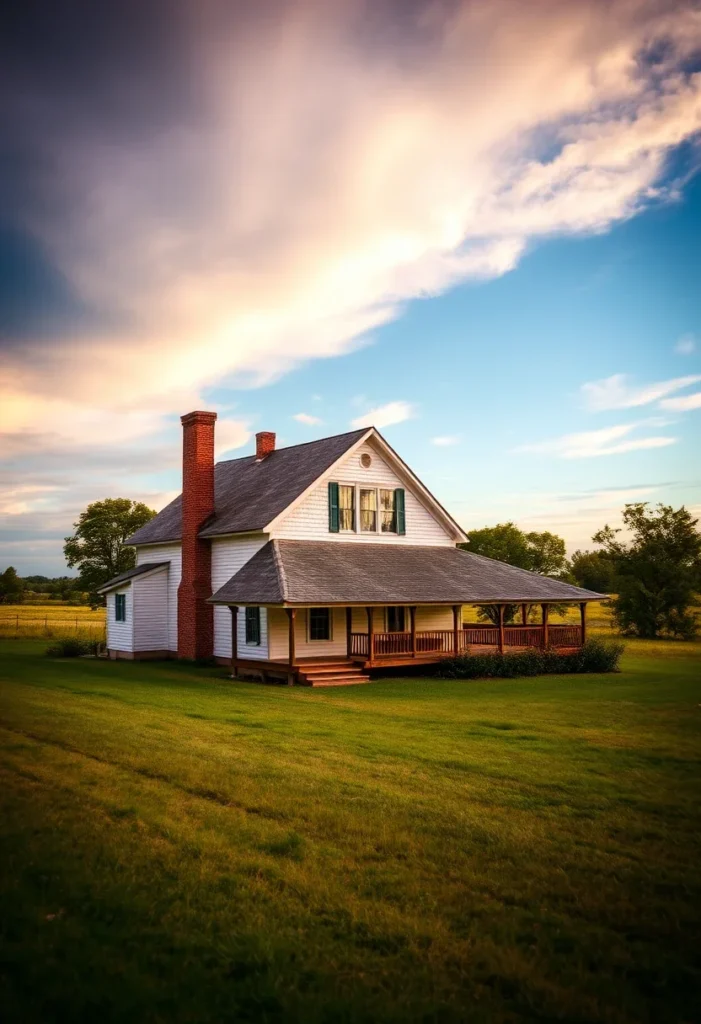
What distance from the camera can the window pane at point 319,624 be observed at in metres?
27.0

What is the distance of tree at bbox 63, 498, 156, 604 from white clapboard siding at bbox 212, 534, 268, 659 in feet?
83.1

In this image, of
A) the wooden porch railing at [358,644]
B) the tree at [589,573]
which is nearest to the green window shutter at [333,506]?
the wooden porch railing at [358,644]

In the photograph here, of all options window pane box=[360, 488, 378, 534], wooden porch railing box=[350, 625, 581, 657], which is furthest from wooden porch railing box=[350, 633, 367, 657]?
window pane box=[360, 488, 378, 534]

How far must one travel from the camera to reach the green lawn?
4.77 m

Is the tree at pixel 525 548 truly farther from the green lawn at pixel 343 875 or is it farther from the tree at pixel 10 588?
the tree at pixel 10 588

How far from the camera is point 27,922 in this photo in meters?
5.56

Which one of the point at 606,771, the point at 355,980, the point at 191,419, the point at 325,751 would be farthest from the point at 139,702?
the point at 191,419

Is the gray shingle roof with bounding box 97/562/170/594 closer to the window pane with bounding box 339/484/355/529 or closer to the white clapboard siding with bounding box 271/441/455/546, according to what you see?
the white clapboard siding with bounding box 271/441/455/546

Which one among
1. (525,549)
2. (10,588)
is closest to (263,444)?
(525,549)

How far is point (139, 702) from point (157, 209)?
1240 centimetres

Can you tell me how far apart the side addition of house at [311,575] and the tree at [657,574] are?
23398 mm

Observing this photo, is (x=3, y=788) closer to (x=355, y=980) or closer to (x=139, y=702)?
(x=355, y=980)

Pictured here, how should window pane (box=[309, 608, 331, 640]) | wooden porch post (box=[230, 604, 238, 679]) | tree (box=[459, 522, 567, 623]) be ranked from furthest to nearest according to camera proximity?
tree (box=[459, 522, 567, 623]) → window pane (box=[309, 608, 331, 640]) → wooden porch post (box=[230, 604, 238, 679])

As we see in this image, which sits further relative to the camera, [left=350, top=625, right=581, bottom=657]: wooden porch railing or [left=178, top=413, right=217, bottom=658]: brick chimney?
[left=178, top=413, right=217, bottom=658]: brick chimney
